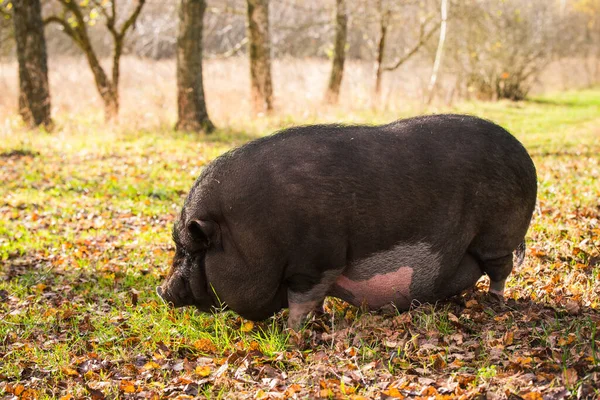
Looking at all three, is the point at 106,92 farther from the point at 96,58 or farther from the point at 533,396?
the point at 533,396

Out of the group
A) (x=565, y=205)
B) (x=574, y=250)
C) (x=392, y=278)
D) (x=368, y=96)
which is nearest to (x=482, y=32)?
(x=368, y=96)

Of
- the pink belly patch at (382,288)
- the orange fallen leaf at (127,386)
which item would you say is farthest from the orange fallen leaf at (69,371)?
the pink belly patch at (382,288)

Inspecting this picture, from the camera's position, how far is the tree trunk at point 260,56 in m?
17.1

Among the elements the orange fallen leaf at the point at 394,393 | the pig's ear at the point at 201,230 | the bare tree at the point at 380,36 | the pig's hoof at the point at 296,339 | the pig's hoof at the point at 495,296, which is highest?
the bare tree at the point at 380,36

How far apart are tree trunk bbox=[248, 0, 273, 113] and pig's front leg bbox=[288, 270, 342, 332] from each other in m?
13.1

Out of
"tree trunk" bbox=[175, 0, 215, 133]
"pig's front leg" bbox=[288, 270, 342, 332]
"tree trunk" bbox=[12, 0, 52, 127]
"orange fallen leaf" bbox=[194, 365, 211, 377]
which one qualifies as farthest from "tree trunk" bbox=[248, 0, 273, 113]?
"orange fallen leaf" bbox=[194, 365, 211, 377]

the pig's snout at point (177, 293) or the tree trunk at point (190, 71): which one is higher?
the tree trunk at point (190, 71)

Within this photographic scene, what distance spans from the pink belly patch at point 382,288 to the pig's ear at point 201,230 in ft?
2.85

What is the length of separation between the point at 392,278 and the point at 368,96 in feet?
54.0

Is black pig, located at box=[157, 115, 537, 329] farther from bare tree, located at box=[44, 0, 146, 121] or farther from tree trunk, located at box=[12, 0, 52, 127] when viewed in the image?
bare tree, located at box=[44, 0, 146, 121]

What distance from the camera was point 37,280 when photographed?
6.14m

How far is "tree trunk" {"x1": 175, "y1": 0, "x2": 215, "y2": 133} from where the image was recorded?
13.8 metres

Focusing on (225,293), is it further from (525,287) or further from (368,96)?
(368,96)

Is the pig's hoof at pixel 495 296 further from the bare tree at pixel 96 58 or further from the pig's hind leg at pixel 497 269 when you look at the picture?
the bare tree at pixel 96 58
